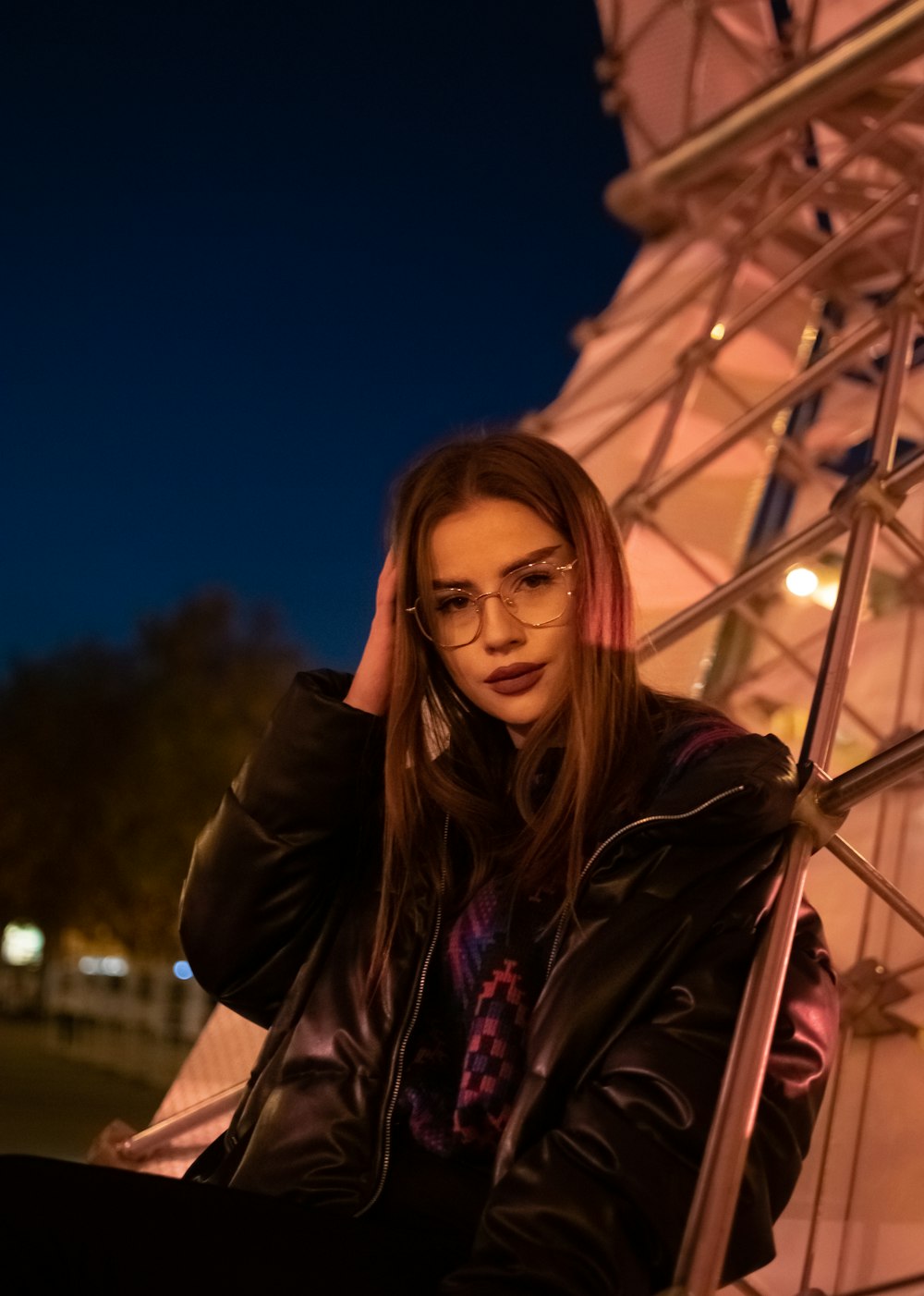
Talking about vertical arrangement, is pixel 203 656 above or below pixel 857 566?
above

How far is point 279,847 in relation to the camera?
2.04 metres

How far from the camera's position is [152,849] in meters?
17.5

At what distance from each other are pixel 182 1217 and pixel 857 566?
197 cm

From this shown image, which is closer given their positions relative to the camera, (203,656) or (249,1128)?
(249,1128)

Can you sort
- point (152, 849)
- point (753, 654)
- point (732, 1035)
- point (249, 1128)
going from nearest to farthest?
point (732, 1035) → point (249, 1128) → point (753, 654) → point (152, 849)

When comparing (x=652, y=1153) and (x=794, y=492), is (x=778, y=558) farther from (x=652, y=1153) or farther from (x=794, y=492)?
(x=794, y=492)

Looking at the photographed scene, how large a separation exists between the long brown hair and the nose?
90 mm

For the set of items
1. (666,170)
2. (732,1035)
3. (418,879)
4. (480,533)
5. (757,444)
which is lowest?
(732,1035)

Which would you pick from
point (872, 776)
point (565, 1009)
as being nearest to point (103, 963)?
point (872, 776)

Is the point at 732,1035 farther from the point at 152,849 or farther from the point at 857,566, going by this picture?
the point at 152,849

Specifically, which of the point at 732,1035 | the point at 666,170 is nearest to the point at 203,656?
the point at 666,170

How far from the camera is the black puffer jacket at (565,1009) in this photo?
1.42 meters

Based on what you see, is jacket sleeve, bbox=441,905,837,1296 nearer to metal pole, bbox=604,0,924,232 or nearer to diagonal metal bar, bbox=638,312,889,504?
diagonal metal bar, bbox=638,312,889,504

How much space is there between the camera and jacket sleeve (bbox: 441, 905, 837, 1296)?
1.37 meters
